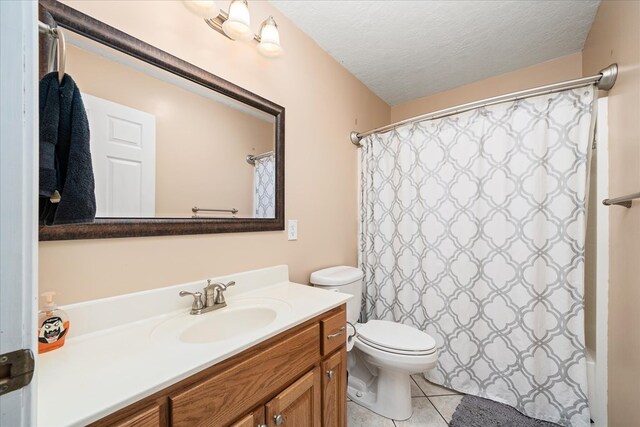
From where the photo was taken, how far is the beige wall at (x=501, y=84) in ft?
6.23

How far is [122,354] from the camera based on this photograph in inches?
27.6

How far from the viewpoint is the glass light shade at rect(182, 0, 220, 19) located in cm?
102

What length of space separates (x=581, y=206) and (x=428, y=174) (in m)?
0.81

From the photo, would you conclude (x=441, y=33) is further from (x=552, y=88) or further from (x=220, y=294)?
(x=220, y=294)

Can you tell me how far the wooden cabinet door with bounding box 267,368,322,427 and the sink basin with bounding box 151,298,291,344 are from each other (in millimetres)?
231

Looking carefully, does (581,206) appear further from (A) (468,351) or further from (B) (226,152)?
(B) (226,152)

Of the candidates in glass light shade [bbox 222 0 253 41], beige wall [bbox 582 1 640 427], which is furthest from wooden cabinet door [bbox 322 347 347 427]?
glass light shade [bbox 222 0 253 41]

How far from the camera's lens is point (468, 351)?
5.60 ft

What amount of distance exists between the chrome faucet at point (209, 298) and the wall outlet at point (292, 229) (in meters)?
0.49

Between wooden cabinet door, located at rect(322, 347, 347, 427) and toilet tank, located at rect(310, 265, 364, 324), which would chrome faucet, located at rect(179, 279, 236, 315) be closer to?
wooden cabinet door, located at rect(322, 347, 347, 427)

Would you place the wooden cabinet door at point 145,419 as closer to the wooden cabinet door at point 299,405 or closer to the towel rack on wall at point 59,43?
the wooden cabinet door at point 299,405

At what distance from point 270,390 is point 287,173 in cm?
106

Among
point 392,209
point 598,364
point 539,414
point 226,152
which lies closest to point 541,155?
point 392,209

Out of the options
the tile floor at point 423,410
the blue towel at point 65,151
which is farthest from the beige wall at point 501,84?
the blue towel at point 65,151
